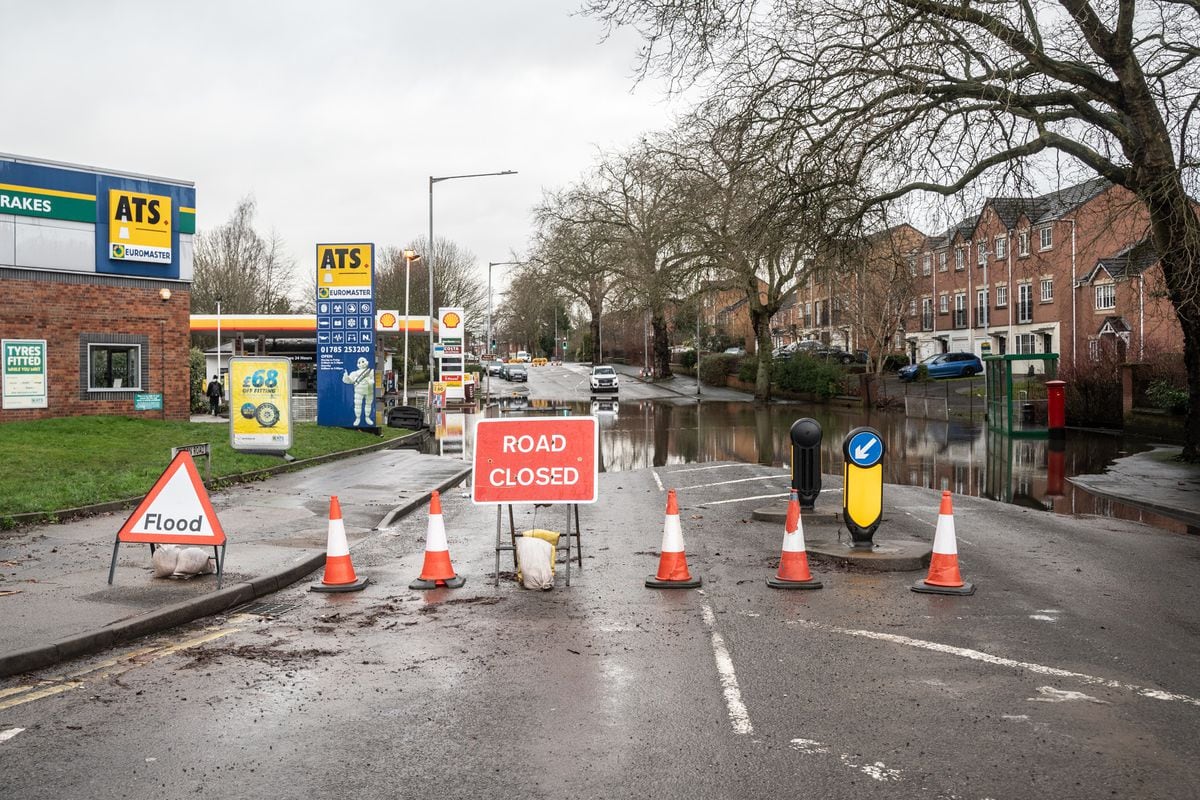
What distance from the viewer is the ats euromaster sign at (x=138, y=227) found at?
25938 mm

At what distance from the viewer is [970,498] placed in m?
16.8

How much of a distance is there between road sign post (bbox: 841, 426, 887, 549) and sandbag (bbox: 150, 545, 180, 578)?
6.46 m

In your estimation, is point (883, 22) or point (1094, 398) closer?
point (883, 22)

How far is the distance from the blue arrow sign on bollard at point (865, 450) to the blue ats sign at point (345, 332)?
20.4m

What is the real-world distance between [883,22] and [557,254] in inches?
2061

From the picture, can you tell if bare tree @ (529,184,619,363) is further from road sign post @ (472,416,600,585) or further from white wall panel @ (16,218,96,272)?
road sign post @ (472,416,600,585)

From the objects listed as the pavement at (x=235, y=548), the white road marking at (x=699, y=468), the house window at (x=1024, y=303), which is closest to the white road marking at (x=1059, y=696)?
the pavement at (x=235, y=548)

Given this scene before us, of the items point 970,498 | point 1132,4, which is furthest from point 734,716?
point 1132,4

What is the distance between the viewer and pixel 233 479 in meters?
17.9

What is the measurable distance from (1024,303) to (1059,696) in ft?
190

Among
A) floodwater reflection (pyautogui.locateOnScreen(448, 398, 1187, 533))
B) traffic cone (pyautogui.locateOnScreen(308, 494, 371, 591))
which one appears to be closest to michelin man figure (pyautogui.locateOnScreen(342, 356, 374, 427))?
floodwater reflection (pyautogui.locateOnScreen(448, 398, 1187, 533))

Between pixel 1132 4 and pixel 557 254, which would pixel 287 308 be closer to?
pixel 557 254

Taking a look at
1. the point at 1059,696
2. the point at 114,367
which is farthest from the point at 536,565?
the point at 114,367

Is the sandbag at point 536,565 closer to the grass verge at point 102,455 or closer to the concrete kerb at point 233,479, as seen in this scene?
the concrete kerb at point 233,479
